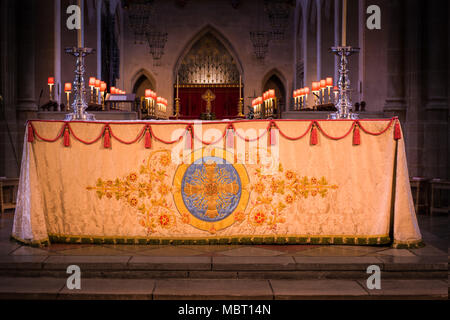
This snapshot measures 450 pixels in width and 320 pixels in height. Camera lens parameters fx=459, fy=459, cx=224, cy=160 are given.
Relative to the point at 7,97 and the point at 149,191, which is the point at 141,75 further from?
the point at 149,191

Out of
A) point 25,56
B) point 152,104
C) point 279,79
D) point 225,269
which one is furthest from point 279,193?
point 279,79

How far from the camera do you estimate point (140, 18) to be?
52.0 ft

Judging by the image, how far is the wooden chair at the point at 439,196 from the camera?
18.8ft

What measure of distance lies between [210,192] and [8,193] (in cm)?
391

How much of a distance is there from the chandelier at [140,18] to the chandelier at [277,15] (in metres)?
4.09

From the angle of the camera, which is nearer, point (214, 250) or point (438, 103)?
point (214, 250)

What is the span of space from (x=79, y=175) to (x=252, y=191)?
4.92ft

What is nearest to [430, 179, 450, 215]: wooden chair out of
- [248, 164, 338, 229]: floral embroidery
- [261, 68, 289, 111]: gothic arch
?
[248, 164, 338, 229]: floral embroidery

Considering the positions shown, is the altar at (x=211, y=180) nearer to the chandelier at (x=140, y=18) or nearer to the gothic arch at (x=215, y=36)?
the gothic arch at (x=215, y=36)

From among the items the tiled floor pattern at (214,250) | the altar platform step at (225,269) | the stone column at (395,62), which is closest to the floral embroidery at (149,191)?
the tiled floor pattern at (214,250)
